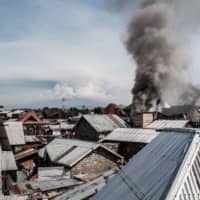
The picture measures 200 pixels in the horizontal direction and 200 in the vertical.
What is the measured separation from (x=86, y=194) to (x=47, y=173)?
11591 millimetres

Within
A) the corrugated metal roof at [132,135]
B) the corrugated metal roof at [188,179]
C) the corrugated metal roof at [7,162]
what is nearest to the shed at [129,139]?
the corrugated metal roof at [132,135]

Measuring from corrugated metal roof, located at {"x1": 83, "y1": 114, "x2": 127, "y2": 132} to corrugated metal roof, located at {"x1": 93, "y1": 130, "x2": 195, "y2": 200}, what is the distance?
100ft

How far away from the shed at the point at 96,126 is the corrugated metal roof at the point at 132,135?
141 inches

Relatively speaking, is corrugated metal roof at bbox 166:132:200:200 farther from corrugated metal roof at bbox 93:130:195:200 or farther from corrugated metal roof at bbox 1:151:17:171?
corrugated metal roof at bbox 1:151:17:171

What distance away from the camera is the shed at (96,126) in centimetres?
3900

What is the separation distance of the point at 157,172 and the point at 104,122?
34.4 m

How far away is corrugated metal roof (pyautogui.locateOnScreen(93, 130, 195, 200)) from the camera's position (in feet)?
19.0

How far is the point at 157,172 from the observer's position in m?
6.54

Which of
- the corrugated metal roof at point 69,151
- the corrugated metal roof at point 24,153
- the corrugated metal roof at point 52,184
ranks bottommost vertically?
the corrugated metal roof at point 24,153

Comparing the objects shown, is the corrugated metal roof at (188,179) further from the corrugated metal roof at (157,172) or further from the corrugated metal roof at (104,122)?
the corrugated metal roof at (104,122)

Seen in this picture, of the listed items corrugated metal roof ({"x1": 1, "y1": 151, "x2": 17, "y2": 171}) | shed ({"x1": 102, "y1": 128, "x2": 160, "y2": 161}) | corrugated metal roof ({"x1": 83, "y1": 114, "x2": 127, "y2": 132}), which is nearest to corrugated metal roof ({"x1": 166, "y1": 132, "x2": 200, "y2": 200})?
corrugated metal roof ({"x1": 1, "y1": 151, "x2": 17, "y2": 171})

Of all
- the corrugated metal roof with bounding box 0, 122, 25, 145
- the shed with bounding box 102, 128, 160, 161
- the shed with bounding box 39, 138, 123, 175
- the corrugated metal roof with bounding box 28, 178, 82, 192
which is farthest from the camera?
the corrugated metal roof with bounding box 0, 122, 25, 145

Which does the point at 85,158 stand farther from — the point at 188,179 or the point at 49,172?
the point at 188,179

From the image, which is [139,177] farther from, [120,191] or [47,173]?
[47,173]
